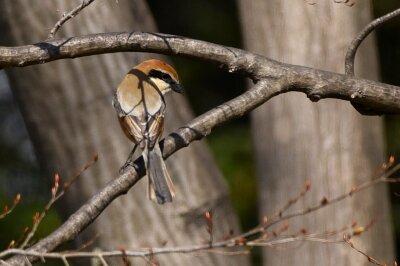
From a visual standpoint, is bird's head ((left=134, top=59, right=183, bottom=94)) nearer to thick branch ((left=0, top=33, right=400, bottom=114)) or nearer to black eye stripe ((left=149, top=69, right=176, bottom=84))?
black eye stripe ((left=149, top=69, right=176, bottom=84))

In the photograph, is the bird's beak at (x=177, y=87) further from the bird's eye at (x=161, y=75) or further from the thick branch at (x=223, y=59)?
the thick branch at (x=223, y=59)

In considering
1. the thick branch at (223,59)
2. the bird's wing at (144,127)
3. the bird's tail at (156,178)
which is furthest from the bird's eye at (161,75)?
the thick branch at (223,59)

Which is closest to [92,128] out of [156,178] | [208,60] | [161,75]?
[161,75]

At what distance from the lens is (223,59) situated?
2936 mm

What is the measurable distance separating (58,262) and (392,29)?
327 cm

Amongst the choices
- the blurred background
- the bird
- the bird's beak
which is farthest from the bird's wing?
the blurred background

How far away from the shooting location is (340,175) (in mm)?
5148

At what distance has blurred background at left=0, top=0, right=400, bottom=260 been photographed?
7.10 m

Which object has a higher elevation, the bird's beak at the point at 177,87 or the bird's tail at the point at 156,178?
the bird's beak at the point at 177,87

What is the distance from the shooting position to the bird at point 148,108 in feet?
11.4

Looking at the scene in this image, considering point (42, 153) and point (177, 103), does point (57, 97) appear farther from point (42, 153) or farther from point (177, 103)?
point (177, 103)

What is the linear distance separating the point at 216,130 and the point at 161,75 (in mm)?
3319

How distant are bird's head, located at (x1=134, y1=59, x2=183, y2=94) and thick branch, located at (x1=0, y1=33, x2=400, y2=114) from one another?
4.11 ft

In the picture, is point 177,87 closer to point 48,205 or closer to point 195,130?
point 195,130
